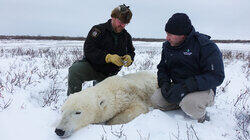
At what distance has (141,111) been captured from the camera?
336 centimetres

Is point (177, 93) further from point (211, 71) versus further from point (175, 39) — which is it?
point (175, 39)

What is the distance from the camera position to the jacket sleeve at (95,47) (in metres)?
4.02

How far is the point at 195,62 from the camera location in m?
3.02

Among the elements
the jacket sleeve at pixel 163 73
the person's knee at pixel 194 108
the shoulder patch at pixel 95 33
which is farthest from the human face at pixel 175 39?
the shoulder patch at pixel 95 33

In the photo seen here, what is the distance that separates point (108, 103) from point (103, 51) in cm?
124

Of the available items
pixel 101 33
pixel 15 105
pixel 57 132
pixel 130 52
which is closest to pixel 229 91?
pixel 130 52

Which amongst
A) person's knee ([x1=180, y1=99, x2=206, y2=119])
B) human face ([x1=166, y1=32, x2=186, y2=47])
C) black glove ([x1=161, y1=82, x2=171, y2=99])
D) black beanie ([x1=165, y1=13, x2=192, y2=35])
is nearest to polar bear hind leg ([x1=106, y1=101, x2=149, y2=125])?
black glove ([x1=161, y1=82, x2=171, y2=99])

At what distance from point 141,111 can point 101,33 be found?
170 centimetres

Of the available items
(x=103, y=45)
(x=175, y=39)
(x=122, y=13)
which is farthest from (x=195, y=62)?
(x=103, y=45)

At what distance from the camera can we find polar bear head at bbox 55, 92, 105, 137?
258 cm

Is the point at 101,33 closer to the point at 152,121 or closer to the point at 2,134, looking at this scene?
the point at 152,121

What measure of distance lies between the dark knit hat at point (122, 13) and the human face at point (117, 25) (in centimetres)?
7

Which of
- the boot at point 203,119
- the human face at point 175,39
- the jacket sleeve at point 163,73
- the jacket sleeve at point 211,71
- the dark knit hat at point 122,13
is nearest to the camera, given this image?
the jacket sleeve at point 211,71

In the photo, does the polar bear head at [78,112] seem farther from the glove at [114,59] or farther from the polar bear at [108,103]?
the glove at [114,59]
